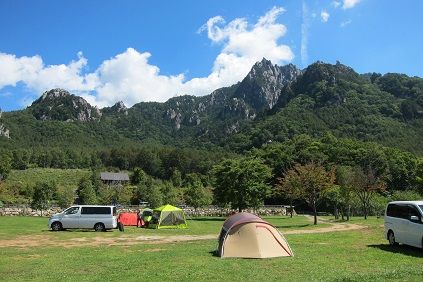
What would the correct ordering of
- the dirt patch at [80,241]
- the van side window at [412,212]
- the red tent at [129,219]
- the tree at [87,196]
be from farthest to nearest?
1. the tree at [87,196]
2. the red tent at [129,219]
3. the dirt patch at [80,241]
4. the van side window at [412,212]

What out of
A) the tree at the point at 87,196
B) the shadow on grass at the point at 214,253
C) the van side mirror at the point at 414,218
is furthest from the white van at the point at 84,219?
the tree at the point at 87,196

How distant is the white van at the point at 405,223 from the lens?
15.6m

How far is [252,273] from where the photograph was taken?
12.1 m

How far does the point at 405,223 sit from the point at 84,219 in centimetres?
2081

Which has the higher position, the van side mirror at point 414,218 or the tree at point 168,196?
the tree at point 168,196

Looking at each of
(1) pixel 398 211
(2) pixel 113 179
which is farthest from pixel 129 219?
(2) pixel 113 179

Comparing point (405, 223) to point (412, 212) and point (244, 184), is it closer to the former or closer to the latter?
point (412, 212)

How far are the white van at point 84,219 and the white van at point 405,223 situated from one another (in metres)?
18.5

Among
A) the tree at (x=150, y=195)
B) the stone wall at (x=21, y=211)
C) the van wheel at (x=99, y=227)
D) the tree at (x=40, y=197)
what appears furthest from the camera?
the tree at (x=150, y=195)

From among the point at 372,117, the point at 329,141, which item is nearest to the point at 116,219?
the point at 329,141

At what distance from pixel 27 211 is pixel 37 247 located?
3703 centimetres

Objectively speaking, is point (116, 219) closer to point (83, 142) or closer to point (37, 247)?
point (37, 247)

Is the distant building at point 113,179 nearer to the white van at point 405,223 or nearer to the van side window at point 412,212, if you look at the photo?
the white van at point 405,223

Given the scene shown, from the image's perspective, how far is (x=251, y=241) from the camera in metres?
15.3
